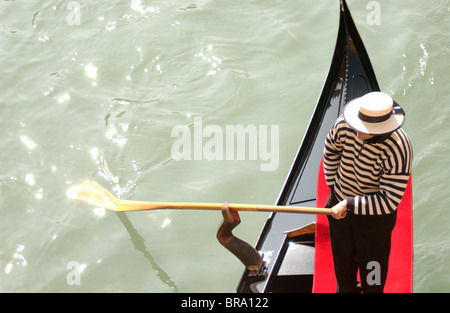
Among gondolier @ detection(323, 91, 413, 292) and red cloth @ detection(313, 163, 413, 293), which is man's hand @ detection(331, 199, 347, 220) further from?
red cloth @ detection(313, 163, 413, 293)

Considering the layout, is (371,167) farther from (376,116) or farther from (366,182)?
(376,116)

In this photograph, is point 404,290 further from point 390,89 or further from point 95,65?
point 95,65

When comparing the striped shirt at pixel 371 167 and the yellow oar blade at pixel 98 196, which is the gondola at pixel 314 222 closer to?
the striped shirt at pixel 371 167

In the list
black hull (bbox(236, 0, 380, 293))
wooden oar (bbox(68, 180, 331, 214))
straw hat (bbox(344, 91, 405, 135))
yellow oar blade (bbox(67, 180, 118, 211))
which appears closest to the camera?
straw hat (bbox(344, 91, 405, 135))

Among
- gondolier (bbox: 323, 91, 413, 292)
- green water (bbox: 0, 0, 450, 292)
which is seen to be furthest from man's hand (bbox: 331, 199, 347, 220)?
green water (bbox: 0, 0, 450, 292)

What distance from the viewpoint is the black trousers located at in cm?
209

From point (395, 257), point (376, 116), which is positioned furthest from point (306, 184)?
point (376, 116)

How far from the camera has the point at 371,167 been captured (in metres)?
1.97

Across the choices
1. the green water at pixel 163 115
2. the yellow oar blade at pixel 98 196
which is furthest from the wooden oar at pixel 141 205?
the green water at pixel 163 115

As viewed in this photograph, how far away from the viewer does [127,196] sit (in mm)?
3434

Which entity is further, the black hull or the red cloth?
the black hull

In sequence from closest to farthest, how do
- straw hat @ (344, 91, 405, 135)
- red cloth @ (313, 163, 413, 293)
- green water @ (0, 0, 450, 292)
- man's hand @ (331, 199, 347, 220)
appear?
straw hat @ (344, 91, 405, 135) < man's hand @ (331, 199, 347, 220) < red cloth @ (313, 163, 413, 293) < green water @ (0, 0, 450, 292)

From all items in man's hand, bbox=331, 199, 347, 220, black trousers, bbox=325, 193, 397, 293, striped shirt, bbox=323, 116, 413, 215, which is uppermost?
striped shirt, bbox=323, 116, 413, 215
